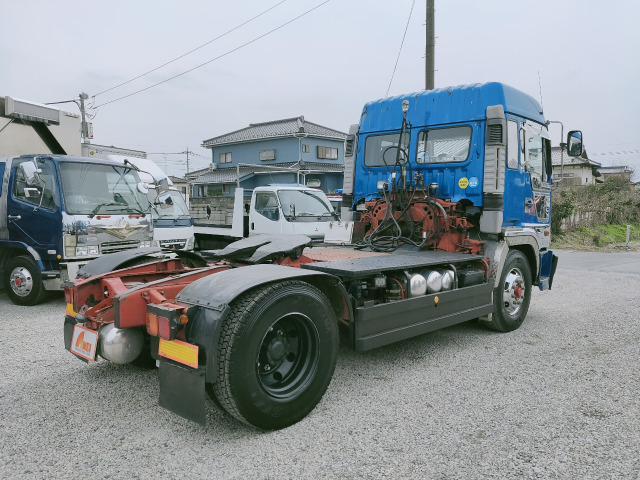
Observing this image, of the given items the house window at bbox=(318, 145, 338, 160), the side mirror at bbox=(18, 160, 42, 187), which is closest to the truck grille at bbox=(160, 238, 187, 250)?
the side mirror at bbox=(18, 160, 42, 187)

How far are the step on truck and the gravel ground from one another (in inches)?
10.6

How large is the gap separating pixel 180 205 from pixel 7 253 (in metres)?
4.18

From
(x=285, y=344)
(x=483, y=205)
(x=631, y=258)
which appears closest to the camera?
(x=285, y=344)

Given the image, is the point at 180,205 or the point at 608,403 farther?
the point at 180,205

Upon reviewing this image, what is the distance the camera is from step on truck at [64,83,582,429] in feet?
9.15

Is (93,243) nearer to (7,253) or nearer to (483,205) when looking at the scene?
(7,253)

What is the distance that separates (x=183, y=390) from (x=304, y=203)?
8090 mm

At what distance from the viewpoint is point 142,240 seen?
7266 millimetres

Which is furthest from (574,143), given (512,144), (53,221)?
(53,221)

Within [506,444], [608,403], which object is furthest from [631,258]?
[506,444]

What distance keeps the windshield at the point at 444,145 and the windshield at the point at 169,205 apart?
5.29 metres

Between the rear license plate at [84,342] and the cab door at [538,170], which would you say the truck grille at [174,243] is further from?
the cab door at [538,170]

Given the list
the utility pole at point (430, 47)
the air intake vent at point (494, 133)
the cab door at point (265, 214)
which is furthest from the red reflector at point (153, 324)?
Result: the utility pole at point (430, 47)

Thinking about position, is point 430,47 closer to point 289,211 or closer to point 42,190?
point 289,211
